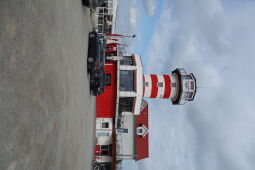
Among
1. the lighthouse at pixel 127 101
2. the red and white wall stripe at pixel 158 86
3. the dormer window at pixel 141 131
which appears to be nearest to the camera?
the lighthouse at pixel 127 101

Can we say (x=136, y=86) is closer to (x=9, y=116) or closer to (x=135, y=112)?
(x=135, y=112)

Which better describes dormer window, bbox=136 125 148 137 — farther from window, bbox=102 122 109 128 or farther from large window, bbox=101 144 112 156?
window, bbox=102 122 109 128

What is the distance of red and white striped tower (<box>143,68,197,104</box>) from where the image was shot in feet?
83.6

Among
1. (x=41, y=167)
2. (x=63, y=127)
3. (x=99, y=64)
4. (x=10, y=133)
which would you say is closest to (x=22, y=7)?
(x=10, y=133)

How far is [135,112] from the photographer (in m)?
24.8

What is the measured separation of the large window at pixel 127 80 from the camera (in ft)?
79.2

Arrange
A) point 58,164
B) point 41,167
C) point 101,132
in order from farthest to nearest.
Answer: point 101,132 < point 58,164 < point 41,167

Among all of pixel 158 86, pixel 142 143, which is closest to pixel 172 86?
pixel 158 86

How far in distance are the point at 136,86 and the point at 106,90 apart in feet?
11.8

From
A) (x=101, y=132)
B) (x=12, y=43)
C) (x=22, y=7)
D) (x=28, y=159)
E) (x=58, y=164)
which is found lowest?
(x=101, y=132)

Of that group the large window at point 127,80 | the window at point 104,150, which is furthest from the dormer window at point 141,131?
the large window at point 127,80

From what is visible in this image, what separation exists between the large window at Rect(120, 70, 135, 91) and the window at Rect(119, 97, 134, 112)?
1257mm

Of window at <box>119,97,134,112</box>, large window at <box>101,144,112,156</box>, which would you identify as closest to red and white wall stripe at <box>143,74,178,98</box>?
window at <box>119,97,134,112</box>

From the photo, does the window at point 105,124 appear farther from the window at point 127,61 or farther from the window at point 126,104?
the window at point 127,61
